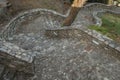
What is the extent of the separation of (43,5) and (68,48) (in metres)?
7.77

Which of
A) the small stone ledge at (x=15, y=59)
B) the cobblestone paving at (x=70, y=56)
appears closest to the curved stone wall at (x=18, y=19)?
the cobblestone paving at (x=70, y=56)

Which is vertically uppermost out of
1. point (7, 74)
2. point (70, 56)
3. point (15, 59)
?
point (15, 59)

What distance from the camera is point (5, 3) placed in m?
16.4

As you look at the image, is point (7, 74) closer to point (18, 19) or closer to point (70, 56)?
point (70, 56)

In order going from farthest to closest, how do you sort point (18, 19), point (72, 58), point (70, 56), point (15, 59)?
point (18, 19) < point (70, 56) < point (72, 58) < point (15, 59)

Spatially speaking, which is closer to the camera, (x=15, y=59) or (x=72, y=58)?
(x=15, y=59)

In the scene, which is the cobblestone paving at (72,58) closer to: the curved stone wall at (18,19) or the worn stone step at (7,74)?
the curved stone wall at (18,19)

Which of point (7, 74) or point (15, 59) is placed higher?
point (15, 59)

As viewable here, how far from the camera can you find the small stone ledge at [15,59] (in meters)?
9.05

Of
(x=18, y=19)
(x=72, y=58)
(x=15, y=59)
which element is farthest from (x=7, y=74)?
(x=18, y=19)

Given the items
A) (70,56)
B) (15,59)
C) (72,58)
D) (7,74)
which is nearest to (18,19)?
(70,56)

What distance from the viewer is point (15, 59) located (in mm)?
9102

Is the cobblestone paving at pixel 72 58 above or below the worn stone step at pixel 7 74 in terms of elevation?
below

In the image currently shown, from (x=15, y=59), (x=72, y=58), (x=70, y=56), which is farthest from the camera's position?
(x=70, y=56)
